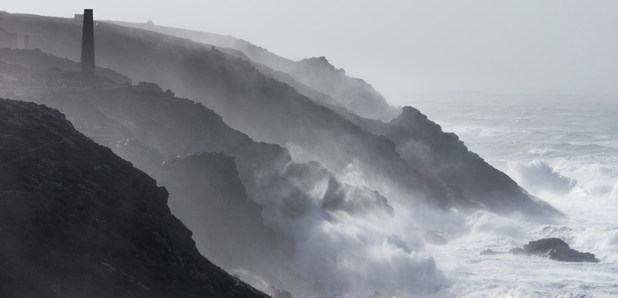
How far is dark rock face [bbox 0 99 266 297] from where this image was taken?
13492 millimetres

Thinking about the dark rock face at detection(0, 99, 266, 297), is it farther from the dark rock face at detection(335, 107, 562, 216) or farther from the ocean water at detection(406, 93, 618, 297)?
the dark rock face at detection(335, 107, 562, 216)

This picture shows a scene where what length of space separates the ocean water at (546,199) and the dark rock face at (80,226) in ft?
63.8

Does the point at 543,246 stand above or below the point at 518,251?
above

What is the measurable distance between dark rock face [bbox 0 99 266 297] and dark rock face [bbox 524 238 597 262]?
25533mm

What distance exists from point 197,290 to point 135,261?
156 cm

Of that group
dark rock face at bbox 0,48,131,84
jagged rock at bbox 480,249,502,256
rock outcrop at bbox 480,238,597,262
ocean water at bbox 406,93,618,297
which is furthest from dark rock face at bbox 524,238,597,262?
dark rock face at bbox 0,48,131,84

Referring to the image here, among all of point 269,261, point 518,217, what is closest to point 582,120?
point 518,217

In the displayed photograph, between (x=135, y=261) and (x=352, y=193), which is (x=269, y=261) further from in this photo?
(x=135, y=261)

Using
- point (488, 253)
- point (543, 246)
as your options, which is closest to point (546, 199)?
point (543, 246)

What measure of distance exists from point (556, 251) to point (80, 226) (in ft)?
100

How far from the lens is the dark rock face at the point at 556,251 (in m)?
38.7

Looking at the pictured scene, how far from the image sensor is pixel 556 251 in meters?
39.2

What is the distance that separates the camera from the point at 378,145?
49.4m

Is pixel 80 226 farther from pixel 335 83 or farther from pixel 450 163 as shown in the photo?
pixel 335 83
